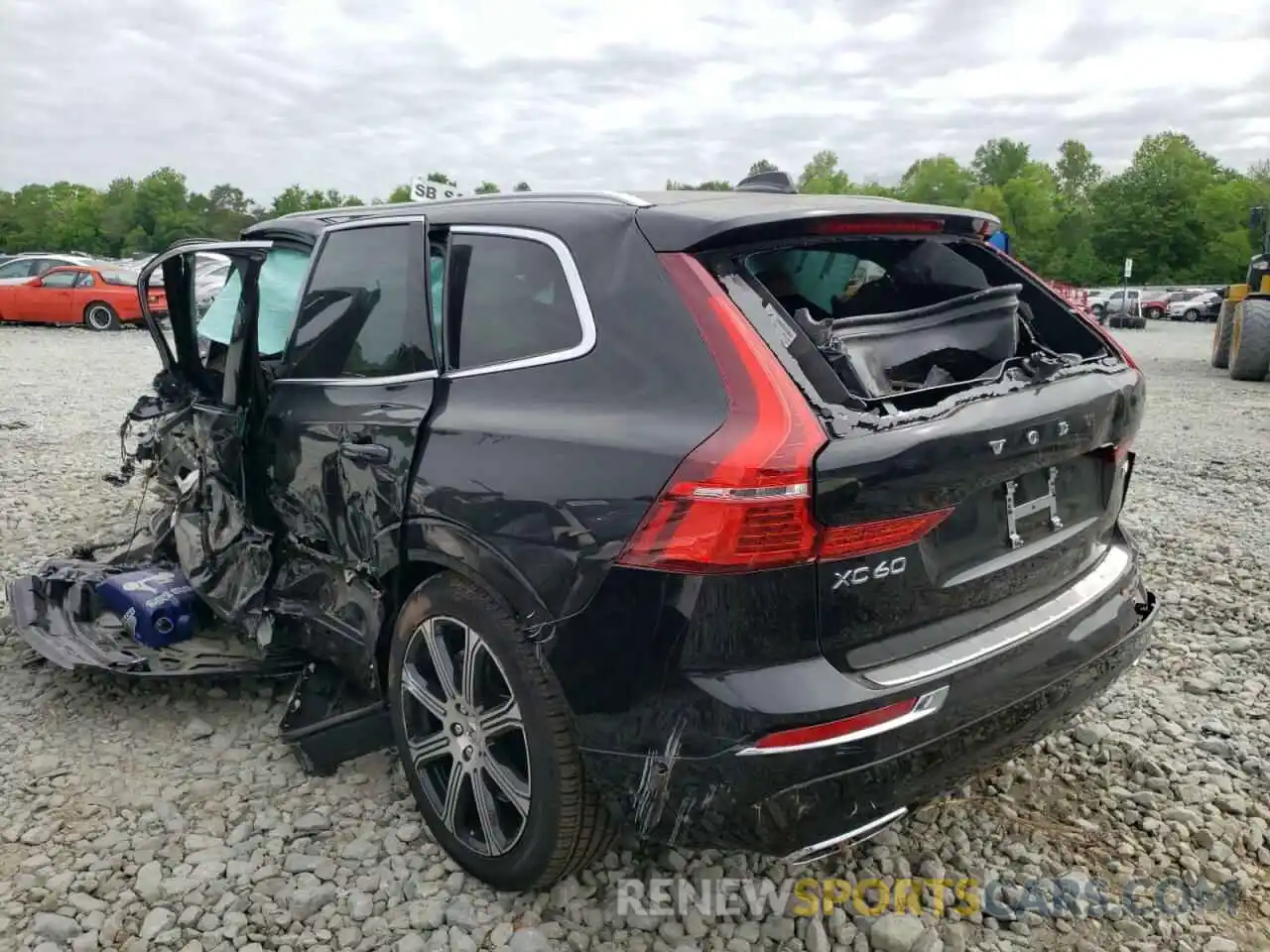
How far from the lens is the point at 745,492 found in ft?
6.55

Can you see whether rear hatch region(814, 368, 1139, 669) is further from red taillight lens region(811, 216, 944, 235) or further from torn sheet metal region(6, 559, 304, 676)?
torn sheet metal region(6, 559, 304, 676)

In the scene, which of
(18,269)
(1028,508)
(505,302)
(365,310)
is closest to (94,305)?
(18,269)

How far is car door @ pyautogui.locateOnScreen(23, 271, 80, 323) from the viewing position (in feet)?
69.0

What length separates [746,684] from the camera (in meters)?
2.04

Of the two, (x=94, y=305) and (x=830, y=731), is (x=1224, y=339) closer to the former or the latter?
(x=830, y=731)

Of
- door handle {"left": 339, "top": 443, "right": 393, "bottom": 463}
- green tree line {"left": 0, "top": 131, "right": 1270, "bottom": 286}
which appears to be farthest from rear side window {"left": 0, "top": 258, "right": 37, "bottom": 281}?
green tree line {"left": 0, "top": 131, "right": 1270, "bottom": 286}

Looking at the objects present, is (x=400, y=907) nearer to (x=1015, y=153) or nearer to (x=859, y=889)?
(x=859, y=889)

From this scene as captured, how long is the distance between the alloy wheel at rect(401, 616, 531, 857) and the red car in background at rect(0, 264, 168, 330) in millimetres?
21166

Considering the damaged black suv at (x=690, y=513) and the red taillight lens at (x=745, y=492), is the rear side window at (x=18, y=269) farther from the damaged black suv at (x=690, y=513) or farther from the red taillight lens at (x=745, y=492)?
the red taillight lens at (x=745, y=492)

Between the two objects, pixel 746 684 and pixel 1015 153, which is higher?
pixel 1015 153

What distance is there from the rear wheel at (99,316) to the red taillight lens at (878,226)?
873 inches

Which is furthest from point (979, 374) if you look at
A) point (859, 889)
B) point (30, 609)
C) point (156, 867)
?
point (30, 609)

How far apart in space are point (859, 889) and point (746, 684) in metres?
1.00

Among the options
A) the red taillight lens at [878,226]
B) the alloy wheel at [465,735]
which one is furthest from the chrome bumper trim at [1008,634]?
the red taillight lens at [878,226]
